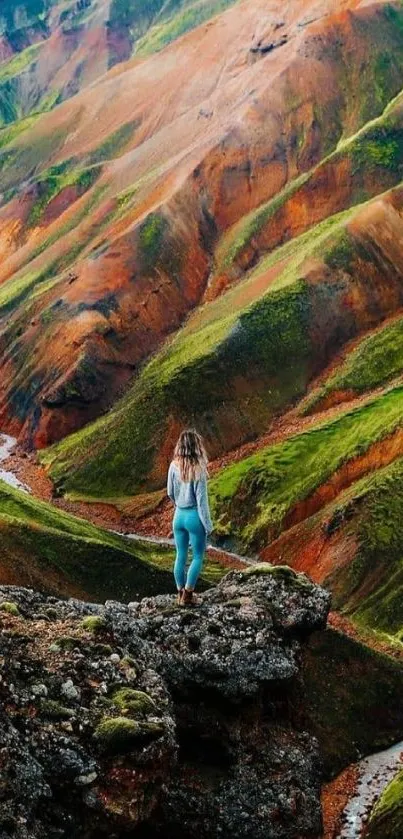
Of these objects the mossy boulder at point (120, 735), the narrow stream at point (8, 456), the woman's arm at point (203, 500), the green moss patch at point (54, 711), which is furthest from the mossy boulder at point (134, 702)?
the narrow stream at point (8, 456)

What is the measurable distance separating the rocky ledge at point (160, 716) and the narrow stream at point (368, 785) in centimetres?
180

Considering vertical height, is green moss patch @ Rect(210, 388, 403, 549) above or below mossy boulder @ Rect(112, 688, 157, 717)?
below

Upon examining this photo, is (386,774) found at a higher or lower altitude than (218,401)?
higher

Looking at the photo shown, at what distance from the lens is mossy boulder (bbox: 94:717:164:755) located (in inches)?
762

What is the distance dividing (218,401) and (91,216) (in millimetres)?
44360

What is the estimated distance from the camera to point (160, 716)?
20484mm

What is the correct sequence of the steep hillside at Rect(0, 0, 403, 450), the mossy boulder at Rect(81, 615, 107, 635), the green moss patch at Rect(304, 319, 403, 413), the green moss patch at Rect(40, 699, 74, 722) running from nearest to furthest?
the green moss patch at Rect(40, 699, 74, 722)
the mossy boulder at Rect(81, 615, 107, 635)
the green moss patch at Rect(304, 319, 403, 413)
the steep hillside at Rect(0, 0, 403, 450)

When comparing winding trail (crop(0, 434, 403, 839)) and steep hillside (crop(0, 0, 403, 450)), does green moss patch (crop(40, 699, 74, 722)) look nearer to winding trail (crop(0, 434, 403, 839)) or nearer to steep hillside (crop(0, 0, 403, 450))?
winding trail (crop(0, 434, 403, 839))

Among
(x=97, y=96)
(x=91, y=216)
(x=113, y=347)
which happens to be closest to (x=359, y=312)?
(x=113, y=347)

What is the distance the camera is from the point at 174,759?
20328mm

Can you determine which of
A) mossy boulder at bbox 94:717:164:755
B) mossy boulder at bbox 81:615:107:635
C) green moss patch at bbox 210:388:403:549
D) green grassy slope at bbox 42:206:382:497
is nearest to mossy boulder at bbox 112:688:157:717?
mossy boulder at bbox 94:717:164:755

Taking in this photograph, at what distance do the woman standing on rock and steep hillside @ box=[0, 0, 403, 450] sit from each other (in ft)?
180

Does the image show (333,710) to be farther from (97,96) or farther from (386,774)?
(97,96)

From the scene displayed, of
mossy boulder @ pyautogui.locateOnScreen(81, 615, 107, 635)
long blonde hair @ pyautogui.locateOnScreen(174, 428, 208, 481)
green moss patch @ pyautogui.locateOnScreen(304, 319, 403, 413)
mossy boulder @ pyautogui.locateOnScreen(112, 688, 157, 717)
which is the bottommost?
green moss patch @ pyautogui.locateOnScreen(304, 319, 403, 413)
